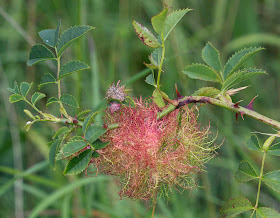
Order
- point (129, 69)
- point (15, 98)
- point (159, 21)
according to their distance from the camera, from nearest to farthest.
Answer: point (159, 21) → point (15, 98) → point (129, 69)

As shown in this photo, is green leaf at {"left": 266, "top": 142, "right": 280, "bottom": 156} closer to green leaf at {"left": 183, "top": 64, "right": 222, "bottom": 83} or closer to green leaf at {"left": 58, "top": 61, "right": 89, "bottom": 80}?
green leaf at {"left": 183, "top": 64, "right": 222, "bottom": 83}

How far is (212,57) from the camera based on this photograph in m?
0.99

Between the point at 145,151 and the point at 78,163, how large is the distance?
0.53 ft

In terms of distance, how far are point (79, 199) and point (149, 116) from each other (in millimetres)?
1182

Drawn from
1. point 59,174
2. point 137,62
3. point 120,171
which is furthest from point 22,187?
point 120,171

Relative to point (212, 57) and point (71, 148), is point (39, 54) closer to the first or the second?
point (71, 148)

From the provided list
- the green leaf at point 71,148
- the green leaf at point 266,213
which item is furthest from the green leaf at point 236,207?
the green leaf at point 71,148

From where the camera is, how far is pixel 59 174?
7.12 ft

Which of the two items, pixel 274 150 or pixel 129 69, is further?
pixel 129 69

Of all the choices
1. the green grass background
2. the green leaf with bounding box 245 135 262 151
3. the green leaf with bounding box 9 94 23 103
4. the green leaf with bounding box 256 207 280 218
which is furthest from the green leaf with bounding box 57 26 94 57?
the green grass background

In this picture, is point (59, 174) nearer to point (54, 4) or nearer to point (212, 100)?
point (54, 4)

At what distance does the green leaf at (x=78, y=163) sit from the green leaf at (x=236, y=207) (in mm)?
372

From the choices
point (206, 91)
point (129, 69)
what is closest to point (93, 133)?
point (206, 91)

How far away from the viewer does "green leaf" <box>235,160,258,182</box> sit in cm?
94
